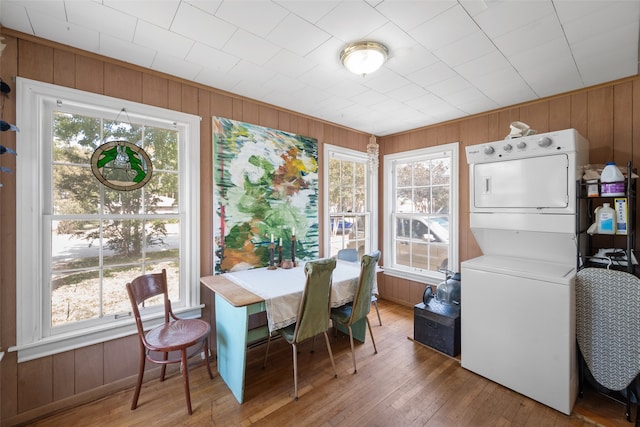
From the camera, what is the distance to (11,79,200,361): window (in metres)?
1.74

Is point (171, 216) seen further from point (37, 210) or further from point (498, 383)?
point (498, 383)

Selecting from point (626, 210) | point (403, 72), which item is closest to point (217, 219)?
point (403, 72)

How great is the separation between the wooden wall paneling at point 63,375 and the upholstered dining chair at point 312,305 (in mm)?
1457

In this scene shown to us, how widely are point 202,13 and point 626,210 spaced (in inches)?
120

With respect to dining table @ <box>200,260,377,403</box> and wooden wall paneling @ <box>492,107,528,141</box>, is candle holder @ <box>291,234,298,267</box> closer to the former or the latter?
dining table @ <box>200,260,377,403</box>

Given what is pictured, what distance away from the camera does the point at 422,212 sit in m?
3.63

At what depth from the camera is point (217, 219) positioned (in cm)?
249

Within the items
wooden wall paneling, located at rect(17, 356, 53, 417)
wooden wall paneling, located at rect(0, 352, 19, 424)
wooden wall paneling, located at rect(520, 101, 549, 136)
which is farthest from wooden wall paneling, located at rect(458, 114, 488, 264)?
wooden wall paneling, located at rect(0, 352, 19, 424)

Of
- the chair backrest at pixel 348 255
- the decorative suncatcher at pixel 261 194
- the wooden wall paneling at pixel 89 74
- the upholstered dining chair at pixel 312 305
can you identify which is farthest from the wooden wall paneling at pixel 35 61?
the chair backrest at pixel 348 255

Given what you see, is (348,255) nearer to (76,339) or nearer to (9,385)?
(76,339)

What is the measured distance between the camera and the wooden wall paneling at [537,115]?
2.63 meters

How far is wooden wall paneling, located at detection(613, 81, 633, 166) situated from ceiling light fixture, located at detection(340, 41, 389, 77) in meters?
2.11

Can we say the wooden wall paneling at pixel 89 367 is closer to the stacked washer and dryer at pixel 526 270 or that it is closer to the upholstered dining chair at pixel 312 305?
the upholstered dining chair at pixel 312 305

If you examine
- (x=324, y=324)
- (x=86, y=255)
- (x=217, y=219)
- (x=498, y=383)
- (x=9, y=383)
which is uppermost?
(x=217, y=219)
